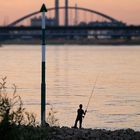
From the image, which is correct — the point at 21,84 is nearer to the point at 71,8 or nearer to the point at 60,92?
the point at 60,92

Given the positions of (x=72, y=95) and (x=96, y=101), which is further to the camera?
(x=72, y=95)

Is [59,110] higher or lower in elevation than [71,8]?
lower

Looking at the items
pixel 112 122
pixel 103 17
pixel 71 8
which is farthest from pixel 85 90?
pixel 71 8

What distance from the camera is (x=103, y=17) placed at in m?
165

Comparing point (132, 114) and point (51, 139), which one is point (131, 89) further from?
point (51, 139)

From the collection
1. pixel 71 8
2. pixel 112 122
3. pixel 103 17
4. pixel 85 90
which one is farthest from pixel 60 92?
pixel 71 8

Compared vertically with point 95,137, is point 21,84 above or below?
above

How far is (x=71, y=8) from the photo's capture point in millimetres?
176000

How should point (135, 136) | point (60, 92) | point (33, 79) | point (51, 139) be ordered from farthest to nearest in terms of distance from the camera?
point (33, 79) < point (60, 92) < point (135, 136) < point (51, 139)

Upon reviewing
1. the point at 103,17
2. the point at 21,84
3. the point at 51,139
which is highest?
the point at 103,17

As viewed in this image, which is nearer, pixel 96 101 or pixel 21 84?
pixel 96 101

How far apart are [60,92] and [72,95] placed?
2.36 meters

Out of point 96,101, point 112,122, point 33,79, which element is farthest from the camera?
point 33,79

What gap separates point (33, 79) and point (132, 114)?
22.6m
